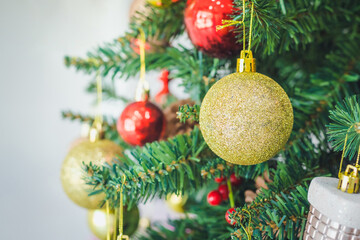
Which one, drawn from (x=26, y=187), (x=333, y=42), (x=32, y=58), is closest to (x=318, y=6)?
(x=333, y=42)

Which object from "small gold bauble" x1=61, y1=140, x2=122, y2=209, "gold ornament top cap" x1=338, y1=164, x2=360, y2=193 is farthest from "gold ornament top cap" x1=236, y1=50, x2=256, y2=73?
"small gold bauble" x1=61, y1=140, x2=122, y2=209

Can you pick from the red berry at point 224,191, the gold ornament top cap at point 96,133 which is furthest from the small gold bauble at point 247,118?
the gold ornament top cap at point 96,133

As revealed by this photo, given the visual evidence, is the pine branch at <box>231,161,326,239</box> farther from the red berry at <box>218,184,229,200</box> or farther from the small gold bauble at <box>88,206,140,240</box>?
the small gold bauble at <box>88,206,140,240</box>

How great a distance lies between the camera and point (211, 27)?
1.09 feet

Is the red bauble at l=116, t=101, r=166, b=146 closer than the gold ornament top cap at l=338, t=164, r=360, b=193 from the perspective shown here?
No

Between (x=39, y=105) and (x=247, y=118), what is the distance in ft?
2.87

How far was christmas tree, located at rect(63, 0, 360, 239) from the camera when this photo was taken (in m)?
0.26

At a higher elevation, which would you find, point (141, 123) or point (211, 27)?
point (211, 27)

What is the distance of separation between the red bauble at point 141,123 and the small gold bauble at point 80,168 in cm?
4

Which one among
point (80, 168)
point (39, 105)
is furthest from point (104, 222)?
point (39, 105)

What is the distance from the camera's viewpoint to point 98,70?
502 millimetres

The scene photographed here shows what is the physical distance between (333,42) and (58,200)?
925mm

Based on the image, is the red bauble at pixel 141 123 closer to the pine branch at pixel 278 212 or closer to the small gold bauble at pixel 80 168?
the small gold bauble at pixel 80 168

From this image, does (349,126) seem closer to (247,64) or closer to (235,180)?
(247,64)
